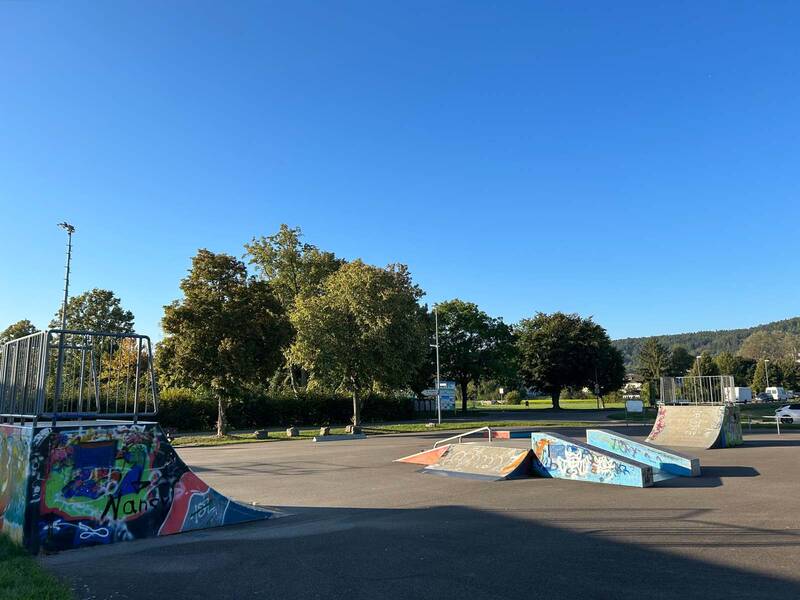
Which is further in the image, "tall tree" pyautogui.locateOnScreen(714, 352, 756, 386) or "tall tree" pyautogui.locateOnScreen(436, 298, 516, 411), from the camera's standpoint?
"tall tree" pyautogui.locateOnScreen(714, 352, 756, 386)

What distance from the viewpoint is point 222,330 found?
3020 centimetres

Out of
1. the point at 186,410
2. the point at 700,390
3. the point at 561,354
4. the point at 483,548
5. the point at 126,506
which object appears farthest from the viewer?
the point at 561,354

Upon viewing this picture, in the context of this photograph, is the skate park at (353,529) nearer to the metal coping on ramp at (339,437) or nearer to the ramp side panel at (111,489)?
the ramp side panel at (111,489)

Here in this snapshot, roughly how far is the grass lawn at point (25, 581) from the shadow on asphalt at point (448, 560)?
24 cm

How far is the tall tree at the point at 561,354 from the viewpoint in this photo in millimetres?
71312

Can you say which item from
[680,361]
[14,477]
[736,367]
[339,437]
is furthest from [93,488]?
[736,367]

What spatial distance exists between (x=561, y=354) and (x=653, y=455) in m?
59.5

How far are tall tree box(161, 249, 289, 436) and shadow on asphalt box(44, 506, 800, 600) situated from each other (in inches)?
889

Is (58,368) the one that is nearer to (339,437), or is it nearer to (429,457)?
(429,457)

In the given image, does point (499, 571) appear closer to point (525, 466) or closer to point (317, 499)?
point (317, 499)

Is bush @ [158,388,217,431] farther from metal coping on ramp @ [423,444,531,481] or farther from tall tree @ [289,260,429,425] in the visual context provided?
metal coping on ramp @ [423,444,531,481]

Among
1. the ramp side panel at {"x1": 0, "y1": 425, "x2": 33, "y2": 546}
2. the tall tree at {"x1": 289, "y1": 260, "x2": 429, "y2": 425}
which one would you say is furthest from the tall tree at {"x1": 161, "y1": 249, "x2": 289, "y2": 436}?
the ramp side panel at {"x1": 0, "y1": 425, "x2": 33, "y2": 546}

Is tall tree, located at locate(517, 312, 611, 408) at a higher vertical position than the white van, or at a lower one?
higher

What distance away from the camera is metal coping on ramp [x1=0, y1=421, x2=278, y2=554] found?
7.09 meters
